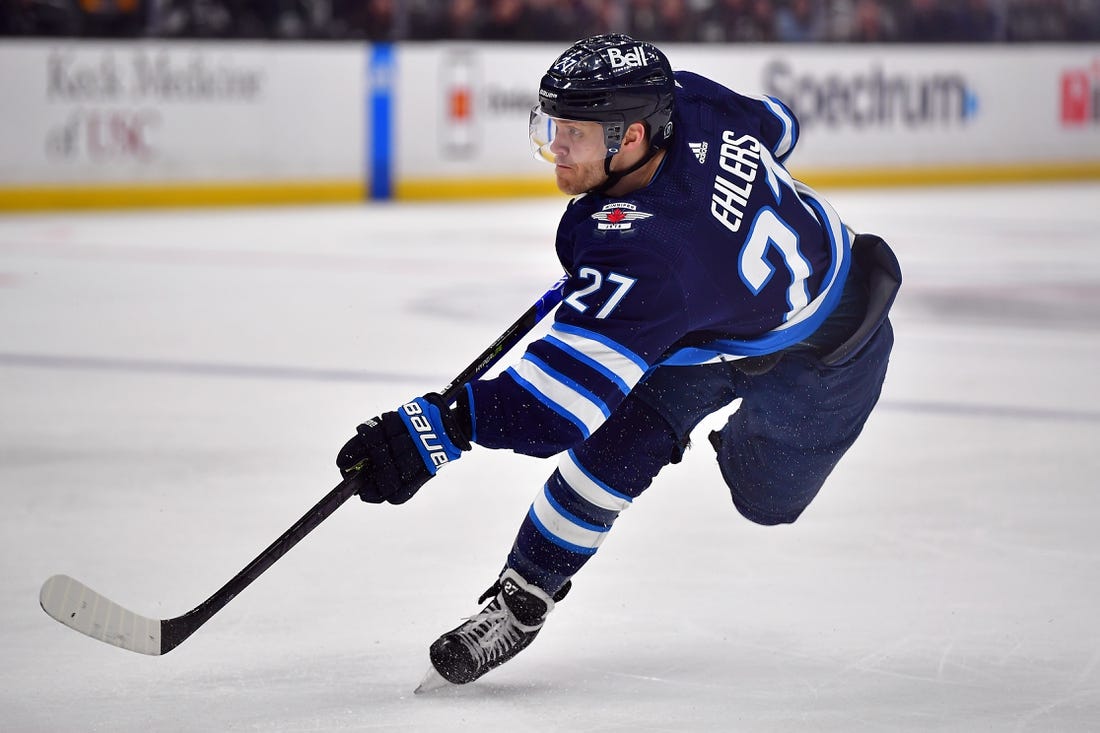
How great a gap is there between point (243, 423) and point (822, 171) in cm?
846

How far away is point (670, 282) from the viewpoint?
199 cm

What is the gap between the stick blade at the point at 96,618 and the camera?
2188 millimetres

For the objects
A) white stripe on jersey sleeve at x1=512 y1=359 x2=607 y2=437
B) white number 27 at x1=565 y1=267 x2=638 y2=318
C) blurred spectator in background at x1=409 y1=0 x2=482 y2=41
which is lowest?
blurred spectator in background at x1=409 y1=0 x2=482 y2=41

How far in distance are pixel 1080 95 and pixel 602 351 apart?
11.9m

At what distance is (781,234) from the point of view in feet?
7.15

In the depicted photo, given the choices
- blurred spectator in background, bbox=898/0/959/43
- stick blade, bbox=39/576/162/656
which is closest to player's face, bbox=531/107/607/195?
stick blade, bbox=39/576/162/656

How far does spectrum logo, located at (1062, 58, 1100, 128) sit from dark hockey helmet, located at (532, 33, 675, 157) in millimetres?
11510

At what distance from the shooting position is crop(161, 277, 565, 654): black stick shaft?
2.13 metres


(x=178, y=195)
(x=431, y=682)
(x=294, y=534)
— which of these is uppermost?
(x=294, y=534)

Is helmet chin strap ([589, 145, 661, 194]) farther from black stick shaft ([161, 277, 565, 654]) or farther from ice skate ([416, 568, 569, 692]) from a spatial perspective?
ice skate ([416, 568, 569, 692])

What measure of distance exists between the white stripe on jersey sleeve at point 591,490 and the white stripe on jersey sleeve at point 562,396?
0.30 meters

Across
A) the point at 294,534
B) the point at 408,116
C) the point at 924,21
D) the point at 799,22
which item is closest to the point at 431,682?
the point at 294,534

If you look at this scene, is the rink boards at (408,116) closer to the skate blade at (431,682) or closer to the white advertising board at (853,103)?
the white advertising board at (853,103)

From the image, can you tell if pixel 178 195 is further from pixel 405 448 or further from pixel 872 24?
pixel 405 448
